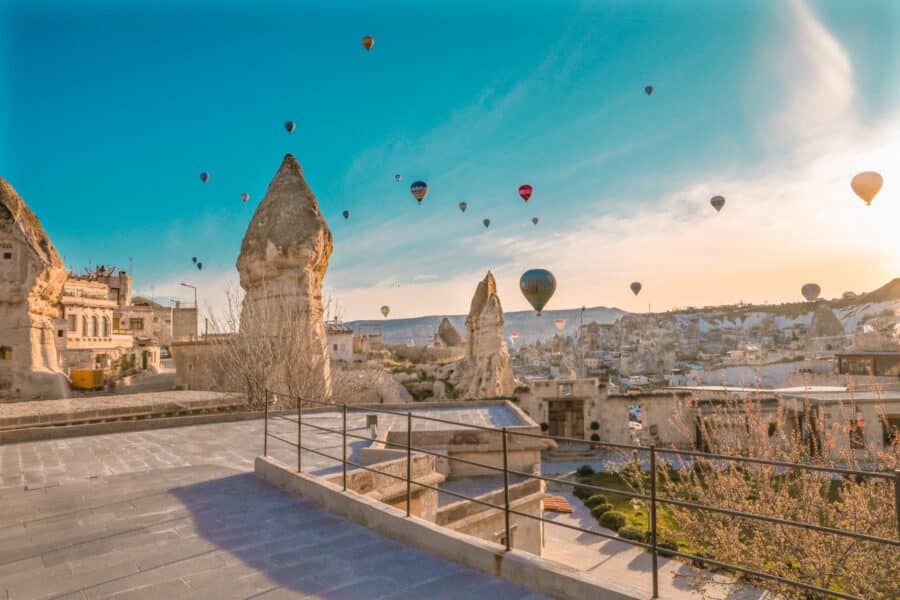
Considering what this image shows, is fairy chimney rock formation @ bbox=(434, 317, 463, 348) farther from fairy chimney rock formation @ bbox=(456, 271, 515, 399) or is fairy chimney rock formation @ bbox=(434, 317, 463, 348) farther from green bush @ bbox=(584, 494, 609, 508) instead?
green bush @ bbox=(584, 494, 609, 508)

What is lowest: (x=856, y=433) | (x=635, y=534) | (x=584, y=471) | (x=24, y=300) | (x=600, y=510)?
(x=584, y=471)

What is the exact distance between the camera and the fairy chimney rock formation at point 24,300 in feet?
57.8

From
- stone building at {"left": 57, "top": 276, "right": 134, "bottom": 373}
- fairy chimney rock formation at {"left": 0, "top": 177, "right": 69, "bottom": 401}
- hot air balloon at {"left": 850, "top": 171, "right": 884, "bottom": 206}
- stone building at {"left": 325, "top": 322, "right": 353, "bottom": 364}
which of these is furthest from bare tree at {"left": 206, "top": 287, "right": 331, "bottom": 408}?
stone building at {"left": 325, "top": 322, "right": 353, "bottom": 364}

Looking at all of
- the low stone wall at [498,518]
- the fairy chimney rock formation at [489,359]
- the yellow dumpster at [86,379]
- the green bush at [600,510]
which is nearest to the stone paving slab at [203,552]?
the low stone wall at [498,518]

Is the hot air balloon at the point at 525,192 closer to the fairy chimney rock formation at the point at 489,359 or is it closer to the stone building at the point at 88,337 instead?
the fairy chimney rock formation at the point at 489,359

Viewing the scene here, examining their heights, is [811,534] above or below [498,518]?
below

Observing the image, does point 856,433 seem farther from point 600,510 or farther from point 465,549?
point 465,549

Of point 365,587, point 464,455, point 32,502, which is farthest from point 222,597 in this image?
point 464,455

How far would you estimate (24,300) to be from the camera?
58.8ft


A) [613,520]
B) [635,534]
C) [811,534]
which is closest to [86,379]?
[613,520]

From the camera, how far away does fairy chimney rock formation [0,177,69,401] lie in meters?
17.6

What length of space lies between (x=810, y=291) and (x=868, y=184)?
4820 centimetres

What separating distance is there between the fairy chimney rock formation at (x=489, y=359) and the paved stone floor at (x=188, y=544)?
2628 centimetres

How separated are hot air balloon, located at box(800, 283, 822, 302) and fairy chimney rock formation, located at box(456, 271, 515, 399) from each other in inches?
A: 1971
